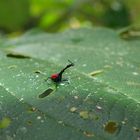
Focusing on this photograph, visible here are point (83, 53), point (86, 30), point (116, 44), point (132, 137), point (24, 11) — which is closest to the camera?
point (132, 137)

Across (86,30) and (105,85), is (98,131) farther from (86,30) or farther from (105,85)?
(86,30)

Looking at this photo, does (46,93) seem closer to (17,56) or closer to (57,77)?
(57,77)

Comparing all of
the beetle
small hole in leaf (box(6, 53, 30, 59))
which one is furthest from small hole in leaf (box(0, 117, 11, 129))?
small hole in leaf (box(6, 53, 30, 59))

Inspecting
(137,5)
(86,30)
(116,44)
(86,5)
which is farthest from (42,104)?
(86,5)

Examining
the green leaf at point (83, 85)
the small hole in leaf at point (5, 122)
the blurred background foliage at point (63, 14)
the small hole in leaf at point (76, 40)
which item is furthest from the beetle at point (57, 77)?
the blurred background foliage at point (63, 14)

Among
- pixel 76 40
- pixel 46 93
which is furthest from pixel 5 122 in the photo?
pixel 76 40

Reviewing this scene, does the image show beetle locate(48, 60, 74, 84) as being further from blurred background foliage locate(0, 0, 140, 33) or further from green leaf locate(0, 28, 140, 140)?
blurred background foliage locate(0, 0, 140, 33)
